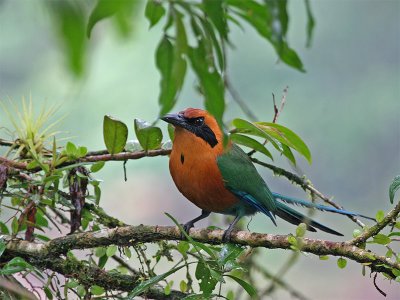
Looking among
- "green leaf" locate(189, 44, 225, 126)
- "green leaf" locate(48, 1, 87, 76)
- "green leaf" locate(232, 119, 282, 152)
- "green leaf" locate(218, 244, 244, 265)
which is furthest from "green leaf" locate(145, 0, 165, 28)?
"green leaf" locate(218, 244, 244, 265)

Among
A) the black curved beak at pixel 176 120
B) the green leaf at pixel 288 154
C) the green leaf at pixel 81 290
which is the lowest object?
the green leaf at pixel 81 290

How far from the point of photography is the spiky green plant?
66.6 inches

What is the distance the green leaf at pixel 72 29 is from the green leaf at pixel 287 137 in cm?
102

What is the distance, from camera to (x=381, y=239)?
128 cm

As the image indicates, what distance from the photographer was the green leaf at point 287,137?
4.73 feet

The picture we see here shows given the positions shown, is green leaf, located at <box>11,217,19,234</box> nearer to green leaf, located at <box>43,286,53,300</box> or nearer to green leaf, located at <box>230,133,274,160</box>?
green leaf, located at <box>43,286,53,300</box>

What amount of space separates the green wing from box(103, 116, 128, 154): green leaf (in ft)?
1.55

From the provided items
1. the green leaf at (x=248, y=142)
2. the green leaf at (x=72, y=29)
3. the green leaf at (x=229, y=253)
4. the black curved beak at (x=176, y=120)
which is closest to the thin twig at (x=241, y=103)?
the green leaf at (x=72, y=29)

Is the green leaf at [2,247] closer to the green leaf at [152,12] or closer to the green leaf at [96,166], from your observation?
the green leaf at [96,166]

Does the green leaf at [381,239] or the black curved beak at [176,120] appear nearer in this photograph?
the green leaf at [381,239]

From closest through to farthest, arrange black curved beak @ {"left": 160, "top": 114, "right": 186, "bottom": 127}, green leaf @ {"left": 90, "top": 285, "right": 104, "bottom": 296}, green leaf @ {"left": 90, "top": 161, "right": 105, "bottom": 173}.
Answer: green leaf @ {"left": 90, "top": 285, "right": 104, "bottom": 296} → green leaf @ {"left": 90, "top": 161, "right": 105, "bottom": 173} → black curved beak @ {"left": 160, "top": 114, "right": 186, "bottom": 127}

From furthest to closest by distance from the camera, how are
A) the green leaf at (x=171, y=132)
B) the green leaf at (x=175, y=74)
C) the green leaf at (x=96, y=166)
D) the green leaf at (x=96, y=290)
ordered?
the green leaf at (x=171, y=132) → the green leaf at (x=96, y=166) → the green leaf at (x=96, y=290) → the green leaf at (x=175, y=74)

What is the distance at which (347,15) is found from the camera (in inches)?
280

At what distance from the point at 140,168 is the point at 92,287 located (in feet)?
14.2
